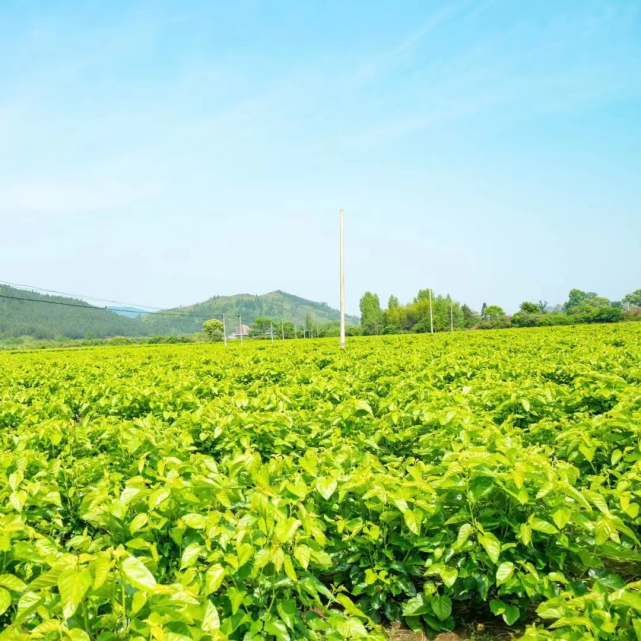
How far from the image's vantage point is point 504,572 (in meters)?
2.71

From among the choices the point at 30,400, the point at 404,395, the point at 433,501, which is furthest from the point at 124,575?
the point at 30,400

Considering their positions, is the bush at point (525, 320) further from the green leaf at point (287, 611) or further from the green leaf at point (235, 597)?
the green leaf at point (235, 597)

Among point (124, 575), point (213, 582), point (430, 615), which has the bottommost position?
point (430, 615)

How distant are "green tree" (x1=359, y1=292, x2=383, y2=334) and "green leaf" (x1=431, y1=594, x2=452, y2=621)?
100097 millimetres

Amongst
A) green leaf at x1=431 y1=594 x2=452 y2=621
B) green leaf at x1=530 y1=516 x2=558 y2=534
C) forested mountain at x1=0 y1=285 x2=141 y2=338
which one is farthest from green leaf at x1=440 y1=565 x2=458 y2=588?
forested mountain at x1=0 y1=285 x2=141 y2=338

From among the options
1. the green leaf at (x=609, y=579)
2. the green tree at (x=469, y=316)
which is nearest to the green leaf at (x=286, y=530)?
the green leaf at (x=609, y=579)

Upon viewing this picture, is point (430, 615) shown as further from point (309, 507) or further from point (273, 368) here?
point (273, 368)

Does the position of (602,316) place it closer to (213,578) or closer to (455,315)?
(455,315)

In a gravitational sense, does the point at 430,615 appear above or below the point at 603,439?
below

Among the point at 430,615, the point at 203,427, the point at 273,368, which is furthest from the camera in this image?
the point at 273,368

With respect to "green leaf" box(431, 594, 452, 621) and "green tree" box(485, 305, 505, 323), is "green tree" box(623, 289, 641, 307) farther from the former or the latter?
"green leaf" box(431, 594, 452, 621)

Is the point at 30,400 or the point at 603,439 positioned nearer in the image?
the point at 603,439

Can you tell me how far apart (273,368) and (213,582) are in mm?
8679

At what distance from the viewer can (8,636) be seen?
1.59 m
